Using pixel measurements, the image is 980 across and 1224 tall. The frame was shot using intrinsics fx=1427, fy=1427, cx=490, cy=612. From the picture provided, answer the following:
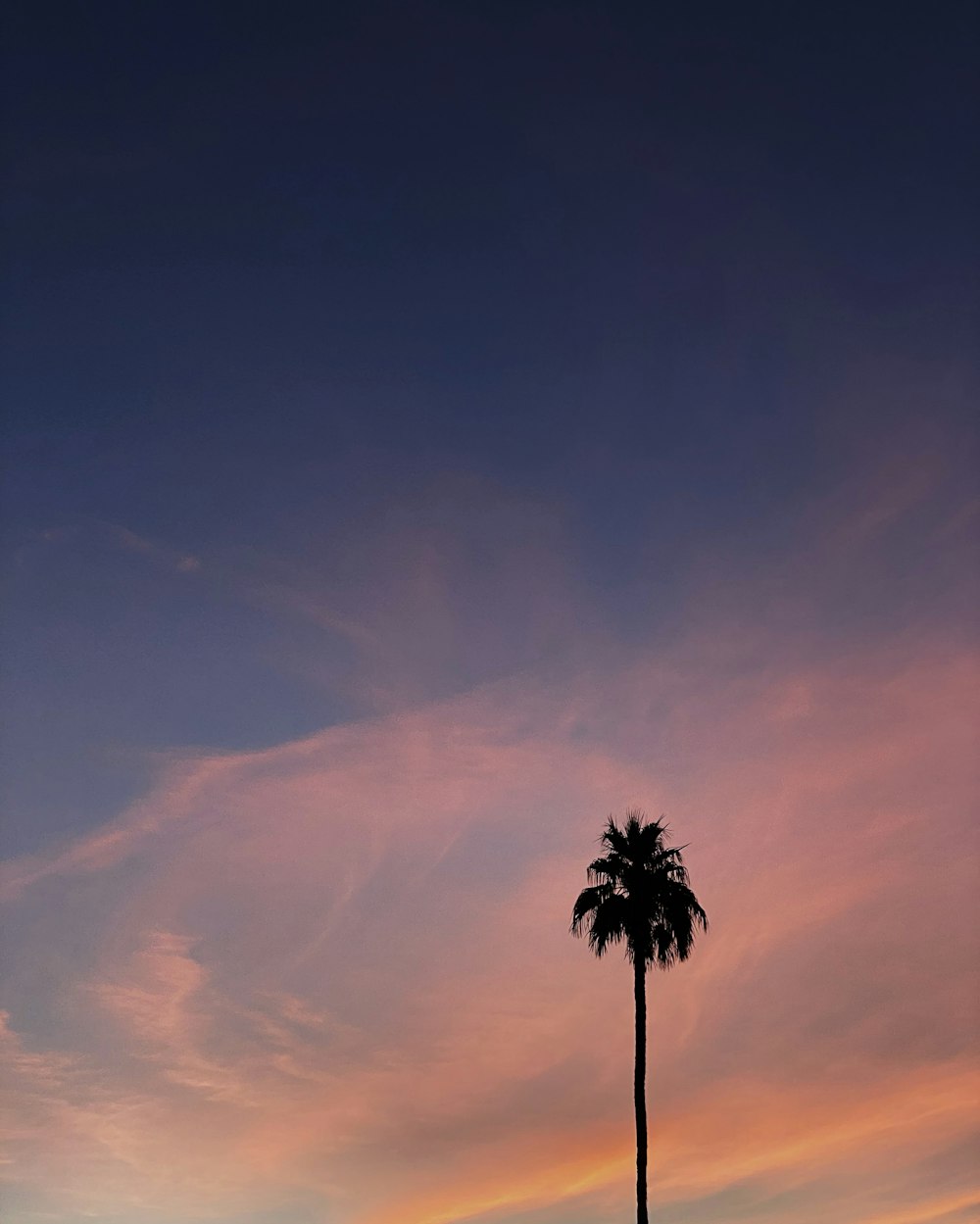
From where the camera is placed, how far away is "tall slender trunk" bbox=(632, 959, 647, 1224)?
1986 inches

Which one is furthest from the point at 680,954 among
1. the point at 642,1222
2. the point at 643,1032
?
the point at 642,1222

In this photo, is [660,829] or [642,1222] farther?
[660,829]

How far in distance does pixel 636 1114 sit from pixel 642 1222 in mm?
3628

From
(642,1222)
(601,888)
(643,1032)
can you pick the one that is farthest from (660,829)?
(642,1222)

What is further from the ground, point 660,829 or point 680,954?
point 660,829

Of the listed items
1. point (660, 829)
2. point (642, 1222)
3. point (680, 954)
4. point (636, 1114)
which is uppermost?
point (660, 829)

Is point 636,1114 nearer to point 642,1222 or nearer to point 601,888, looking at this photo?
point 642,1222

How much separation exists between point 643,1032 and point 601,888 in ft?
18.3

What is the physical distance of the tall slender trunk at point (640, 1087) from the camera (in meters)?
50.4

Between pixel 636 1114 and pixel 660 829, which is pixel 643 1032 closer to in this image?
pixel 636 1114

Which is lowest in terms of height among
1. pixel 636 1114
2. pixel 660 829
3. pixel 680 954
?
pixel 636 1114

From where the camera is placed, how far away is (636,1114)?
5191cm

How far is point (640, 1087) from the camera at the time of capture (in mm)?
52156

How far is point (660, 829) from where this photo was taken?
185 feet
